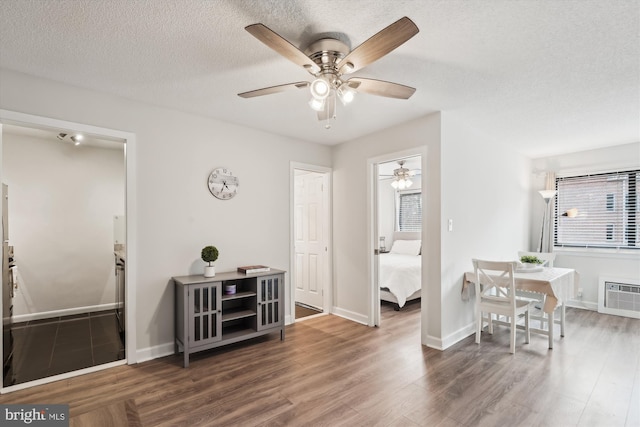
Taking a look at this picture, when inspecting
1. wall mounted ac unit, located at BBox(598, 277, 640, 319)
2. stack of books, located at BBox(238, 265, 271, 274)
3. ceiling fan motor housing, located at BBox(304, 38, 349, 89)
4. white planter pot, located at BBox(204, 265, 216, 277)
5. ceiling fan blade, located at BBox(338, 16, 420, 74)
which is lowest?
wall mounted ac unit, located at BBox(598, 277, 640, 319)

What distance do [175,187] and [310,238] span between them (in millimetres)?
2309

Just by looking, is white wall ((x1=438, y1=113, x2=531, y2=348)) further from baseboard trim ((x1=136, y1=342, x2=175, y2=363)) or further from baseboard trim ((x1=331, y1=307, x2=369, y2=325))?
baseboard trim ((x1=136, y1=342, x2=175, y2=363))

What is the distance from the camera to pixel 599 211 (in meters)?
4.84

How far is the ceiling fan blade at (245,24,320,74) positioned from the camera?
1525mm

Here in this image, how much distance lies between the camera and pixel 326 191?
4.68 metres

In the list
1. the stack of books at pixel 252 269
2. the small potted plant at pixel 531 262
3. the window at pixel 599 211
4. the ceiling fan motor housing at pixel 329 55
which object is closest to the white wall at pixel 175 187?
the stack of books at pixel 252 269

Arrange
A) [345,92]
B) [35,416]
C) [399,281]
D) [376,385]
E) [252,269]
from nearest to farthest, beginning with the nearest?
[35,416] → [345,92] → [376,385] → [252,269] → [399,281]

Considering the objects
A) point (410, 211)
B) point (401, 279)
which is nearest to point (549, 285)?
point (401, 279)

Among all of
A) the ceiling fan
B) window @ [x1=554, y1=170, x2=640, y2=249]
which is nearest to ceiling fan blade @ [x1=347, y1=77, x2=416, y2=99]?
the ceiling fan

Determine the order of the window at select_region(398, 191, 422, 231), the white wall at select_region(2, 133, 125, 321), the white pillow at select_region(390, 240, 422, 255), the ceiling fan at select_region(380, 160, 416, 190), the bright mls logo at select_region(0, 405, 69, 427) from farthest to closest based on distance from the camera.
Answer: the window at select_region(398, 191, 422, 231) < the white pillow at select_region(390, 240, 422, 255) < the ceiling fan at select_region(380, 160, 416, 190) < the white wall at select_region(2, 133, 125, 321) < the bright mls logo at select_region(0, 405, 69, 427)

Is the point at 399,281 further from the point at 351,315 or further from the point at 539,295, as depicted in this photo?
the point at 539,295

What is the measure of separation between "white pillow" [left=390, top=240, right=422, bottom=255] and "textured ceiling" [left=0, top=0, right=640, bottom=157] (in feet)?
11.0

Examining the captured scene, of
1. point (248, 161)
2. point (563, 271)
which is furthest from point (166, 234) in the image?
point (563, 271)

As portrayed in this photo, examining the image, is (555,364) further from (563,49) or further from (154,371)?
(154,371)
